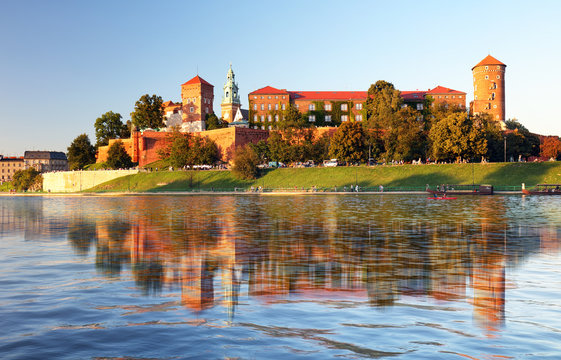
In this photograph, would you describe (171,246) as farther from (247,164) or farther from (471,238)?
(247,164)

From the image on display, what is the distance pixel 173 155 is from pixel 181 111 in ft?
102

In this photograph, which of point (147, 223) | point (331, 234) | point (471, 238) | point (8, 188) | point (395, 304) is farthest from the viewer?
point (8, 188)

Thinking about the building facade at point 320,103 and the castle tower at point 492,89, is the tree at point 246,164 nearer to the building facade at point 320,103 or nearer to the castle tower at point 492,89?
the building facade at point 320,103

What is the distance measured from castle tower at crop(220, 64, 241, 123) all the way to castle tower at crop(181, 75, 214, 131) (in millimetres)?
13021

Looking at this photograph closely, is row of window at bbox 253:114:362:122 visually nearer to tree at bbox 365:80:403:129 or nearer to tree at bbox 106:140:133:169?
tree at bbox 365:80:403:129

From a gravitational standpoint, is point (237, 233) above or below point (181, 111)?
below

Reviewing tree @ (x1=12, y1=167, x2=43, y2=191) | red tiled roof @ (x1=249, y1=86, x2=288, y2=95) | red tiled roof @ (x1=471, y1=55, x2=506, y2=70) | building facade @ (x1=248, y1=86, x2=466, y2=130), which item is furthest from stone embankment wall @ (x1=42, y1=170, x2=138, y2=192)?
red tiled roof @ (x1=471, y1=55, x2=506, y2=70)

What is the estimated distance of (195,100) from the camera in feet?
419

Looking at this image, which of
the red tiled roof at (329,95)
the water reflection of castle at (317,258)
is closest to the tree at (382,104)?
the red tiled roof at (329,95)

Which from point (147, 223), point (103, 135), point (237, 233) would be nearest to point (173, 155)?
point (103, 135)

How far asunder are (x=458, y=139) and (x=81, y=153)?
323 feet

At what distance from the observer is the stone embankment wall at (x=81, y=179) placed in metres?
110

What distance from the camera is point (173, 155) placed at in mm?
109750

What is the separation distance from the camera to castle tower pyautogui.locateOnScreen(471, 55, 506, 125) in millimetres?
116438
